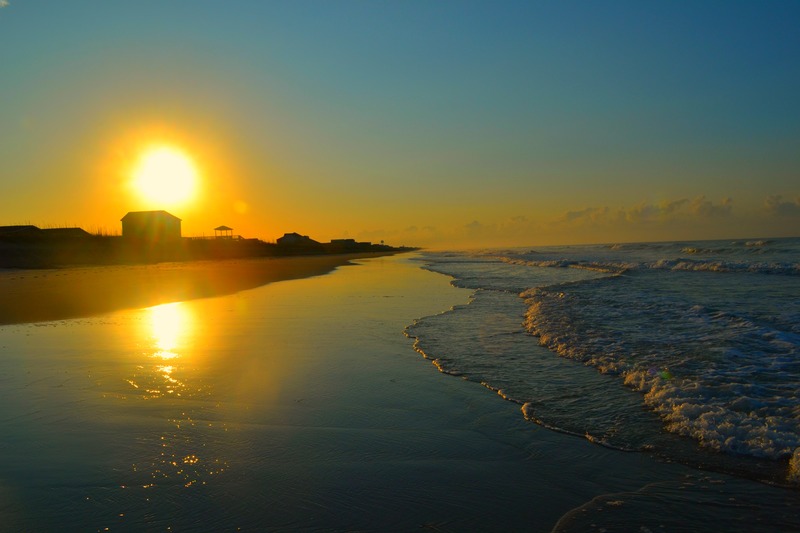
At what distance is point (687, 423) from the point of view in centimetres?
519

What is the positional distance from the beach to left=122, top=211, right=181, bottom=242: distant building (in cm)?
5660

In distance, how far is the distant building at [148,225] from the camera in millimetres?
60188

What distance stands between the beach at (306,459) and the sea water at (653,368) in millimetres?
434

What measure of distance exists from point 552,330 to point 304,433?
6.68m

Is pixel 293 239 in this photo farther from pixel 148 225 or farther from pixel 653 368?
pixel 653 368

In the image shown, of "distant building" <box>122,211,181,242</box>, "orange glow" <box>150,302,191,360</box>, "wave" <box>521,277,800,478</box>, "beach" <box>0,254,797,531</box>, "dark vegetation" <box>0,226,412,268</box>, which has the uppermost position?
"distant building" <box>122,211,181,242</box>

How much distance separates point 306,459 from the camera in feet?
14.1

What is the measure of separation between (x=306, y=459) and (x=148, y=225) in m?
62.7

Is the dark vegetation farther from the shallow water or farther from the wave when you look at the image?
the wave

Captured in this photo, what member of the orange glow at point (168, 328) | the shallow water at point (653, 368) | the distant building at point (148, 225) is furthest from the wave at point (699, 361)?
the distant building at point (148, 225)

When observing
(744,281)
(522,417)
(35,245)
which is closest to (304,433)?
(522,417)

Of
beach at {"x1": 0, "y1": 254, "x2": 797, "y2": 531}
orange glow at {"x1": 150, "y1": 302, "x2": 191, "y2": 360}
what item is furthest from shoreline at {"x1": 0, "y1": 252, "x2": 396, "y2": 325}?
beach at {"x1": 0, "y1": 254, "x2": 797, "y2": 531}

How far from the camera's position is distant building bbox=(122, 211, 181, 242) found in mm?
60188

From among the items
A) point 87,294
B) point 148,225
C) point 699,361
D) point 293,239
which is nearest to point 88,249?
point 148,225
